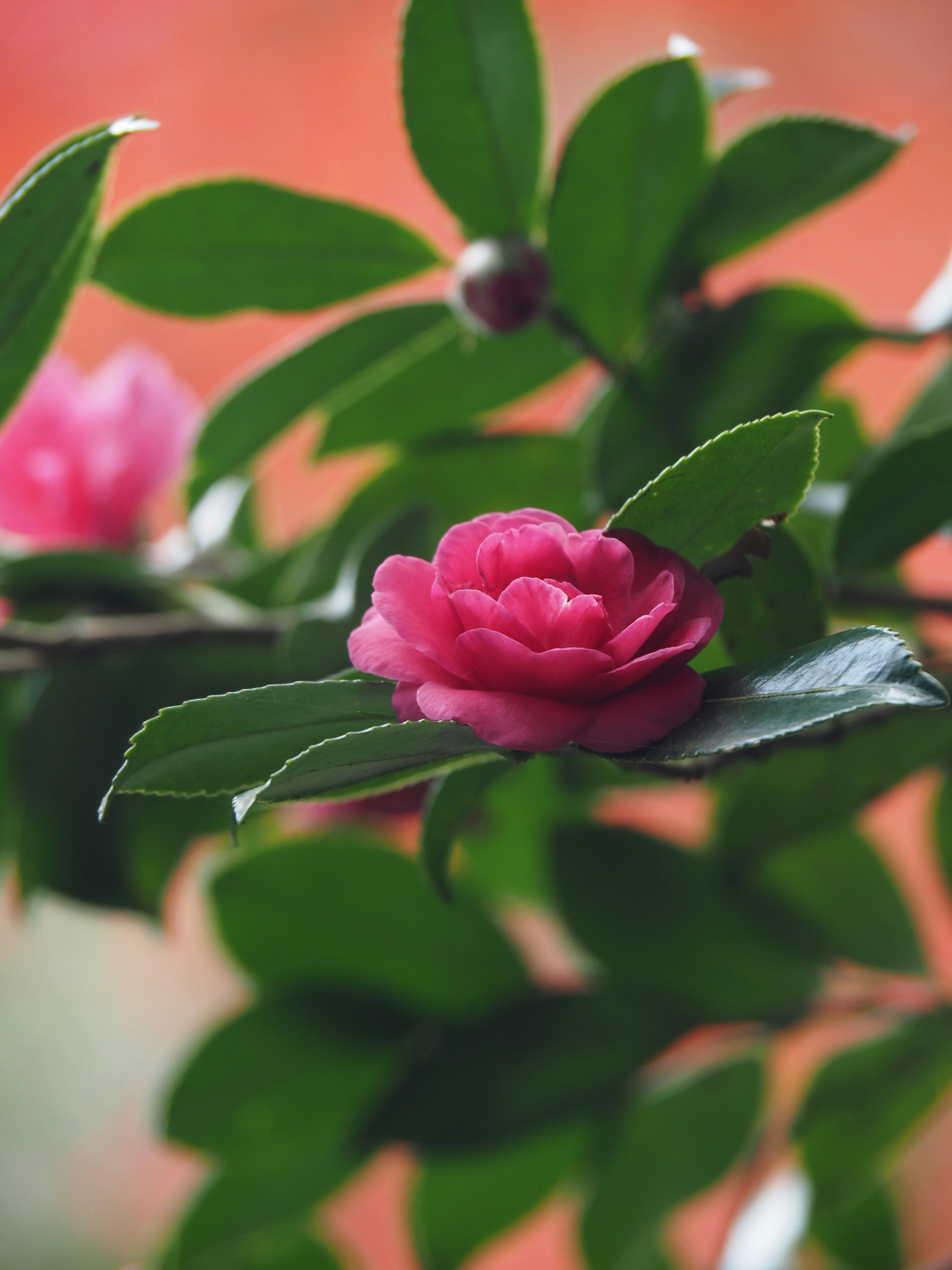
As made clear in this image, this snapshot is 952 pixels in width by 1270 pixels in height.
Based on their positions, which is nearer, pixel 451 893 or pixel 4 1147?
pixel 451 893

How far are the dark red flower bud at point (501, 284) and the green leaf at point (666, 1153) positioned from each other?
391mm

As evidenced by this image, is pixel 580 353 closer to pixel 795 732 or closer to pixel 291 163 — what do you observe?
pixel 795 732

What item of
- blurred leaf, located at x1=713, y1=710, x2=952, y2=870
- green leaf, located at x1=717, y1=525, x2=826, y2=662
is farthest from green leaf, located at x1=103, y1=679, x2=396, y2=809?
blurred leaf, located at x1=713, y1=710, x2=952, y2=870

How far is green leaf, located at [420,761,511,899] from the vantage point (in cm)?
30


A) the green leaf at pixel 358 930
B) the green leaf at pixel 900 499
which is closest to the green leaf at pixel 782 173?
the green leaf at pixel 900 499

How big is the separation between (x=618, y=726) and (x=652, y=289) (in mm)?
257

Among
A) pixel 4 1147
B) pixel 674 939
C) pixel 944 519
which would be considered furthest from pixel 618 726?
pixel 4 1147

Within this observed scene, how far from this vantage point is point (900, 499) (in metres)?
0.39

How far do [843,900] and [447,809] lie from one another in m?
0.37

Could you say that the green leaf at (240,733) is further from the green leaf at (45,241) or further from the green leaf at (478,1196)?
the green leaf at (478,1196)

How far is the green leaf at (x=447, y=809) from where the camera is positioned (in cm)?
30

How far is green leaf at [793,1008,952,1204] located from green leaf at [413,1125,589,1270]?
12 cm

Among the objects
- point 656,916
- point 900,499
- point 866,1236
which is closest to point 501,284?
point 900,499

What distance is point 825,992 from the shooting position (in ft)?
1.93
